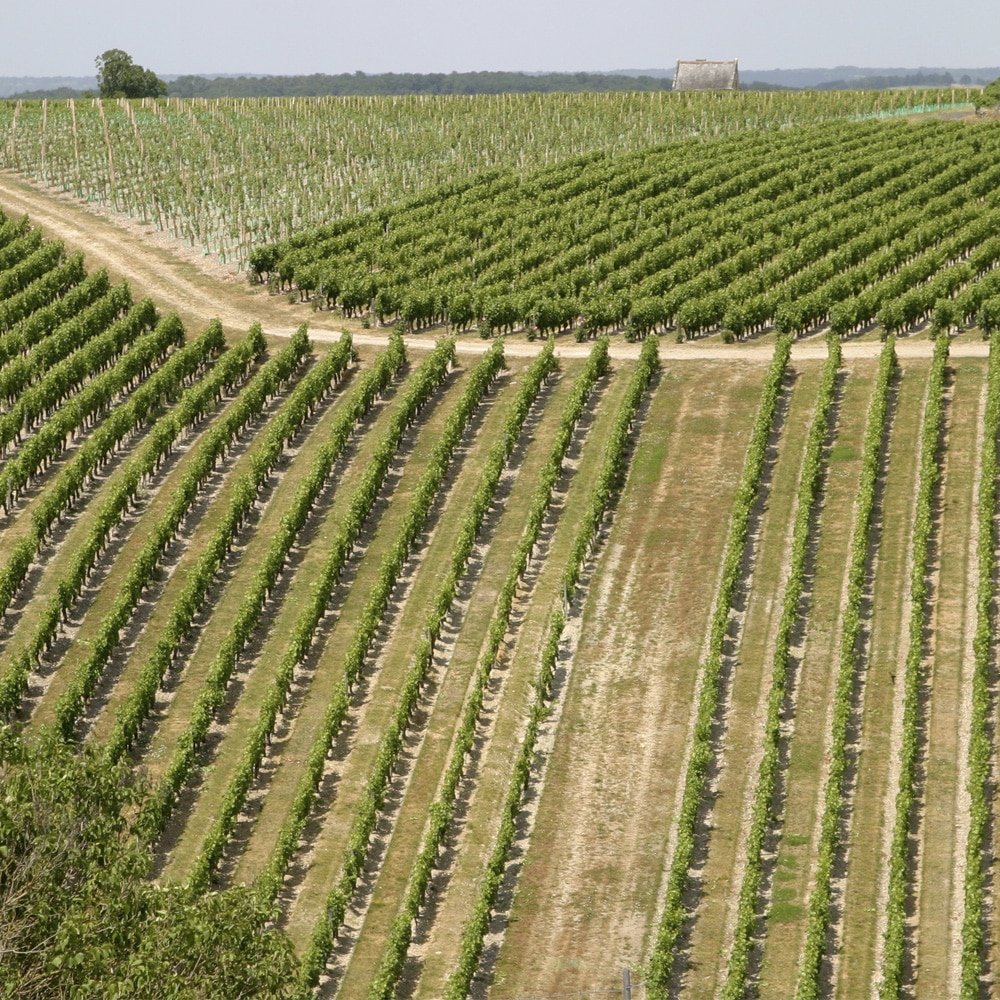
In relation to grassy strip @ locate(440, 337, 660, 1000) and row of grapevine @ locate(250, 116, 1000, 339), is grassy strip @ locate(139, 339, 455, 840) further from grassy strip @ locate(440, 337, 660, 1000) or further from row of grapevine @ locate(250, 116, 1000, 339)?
row of grapevine @ locate(250, 116, 1000, 339)

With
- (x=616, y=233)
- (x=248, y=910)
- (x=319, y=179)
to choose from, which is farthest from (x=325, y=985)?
(x=319, y=179)

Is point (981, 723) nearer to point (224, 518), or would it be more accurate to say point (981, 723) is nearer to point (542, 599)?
point (542, 599)

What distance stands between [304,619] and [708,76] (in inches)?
4239

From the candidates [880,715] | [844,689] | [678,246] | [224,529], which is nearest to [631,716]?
[844,689]

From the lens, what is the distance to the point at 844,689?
4619cm

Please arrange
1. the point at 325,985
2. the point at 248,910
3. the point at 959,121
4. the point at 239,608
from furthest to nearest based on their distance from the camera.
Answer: the point at 959,121, the point at 239,608, the point at 325,985, the point at 248,910

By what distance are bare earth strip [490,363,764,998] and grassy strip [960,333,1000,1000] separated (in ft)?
25.4

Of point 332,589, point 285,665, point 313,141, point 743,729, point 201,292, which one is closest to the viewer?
point 743,729

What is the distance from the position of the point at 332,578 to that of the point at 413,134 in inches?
2982

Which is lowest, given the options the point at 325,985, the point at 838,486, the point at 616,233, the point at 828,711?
the point at 325,985

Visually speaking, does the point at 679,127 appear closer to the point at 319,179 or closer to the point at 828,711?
the point at 319,179

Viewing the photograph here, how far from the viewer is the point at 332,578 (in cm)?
5306

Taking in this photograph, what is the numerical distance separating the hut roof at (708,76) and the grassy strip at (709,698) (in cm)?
8382

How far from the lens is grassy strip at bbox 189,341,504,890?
41.8 m
